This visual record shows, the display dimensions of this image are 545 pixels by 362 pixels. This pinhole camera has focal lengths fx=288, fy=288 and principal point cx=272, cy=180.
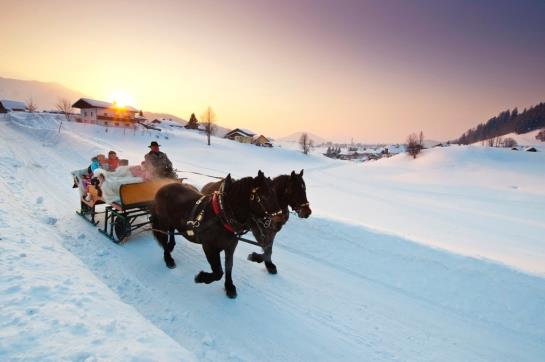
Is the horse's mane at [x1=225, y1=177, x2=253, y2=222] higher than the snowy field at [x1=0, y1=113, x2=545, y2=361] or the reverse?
higher

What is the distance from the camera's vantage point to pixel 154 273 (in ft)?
19.1

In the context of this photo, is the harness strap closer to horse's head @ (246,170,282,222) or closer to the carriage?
horse's head @ (246,170,282,222)

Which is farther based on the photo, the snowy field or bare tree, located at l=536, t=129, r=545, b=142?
bare tree, located at l=536, t=129, r=545, b=142

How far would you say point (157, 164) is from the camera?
8859 millimetres

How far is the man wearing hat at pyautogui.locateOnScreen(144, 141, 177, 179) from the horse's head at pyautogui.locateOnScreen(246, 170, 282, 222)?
5.15 meters

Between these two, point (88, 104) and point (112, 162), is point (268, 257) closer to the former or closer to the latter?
point (112, 162)

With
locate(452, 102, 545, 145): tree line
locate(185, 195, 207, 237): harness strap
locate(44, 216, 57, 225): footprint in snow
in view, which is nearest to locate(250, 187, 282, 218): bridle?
locate(185, 195, 207, 237): harness strap

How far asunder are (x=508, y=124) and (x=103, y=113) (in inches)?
8040

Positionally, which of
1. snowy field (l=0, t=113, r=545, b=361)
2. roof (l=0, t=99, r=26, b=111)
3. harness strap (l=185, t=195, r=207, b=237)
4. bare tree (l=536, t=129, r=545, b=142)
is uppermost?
bare tree (l=536, t=129, r=545, b=142)

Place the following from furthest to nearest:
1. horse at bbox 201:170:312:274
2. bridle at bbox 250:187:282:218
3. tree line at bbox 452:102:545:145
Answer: tree line at bbox 452:102:545:145 → horse at bbox 201:170:312:274 → bridle at bbox 250:187:282:218

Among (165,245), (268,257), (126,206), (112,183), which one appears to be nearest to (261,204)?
(268,257)

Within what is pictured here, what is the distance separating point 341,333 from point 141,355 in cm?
298

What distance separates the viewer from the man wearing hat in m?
8.78

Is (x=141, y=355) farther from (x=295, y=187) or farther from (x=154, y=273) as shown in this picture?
(x=295, y=187)
